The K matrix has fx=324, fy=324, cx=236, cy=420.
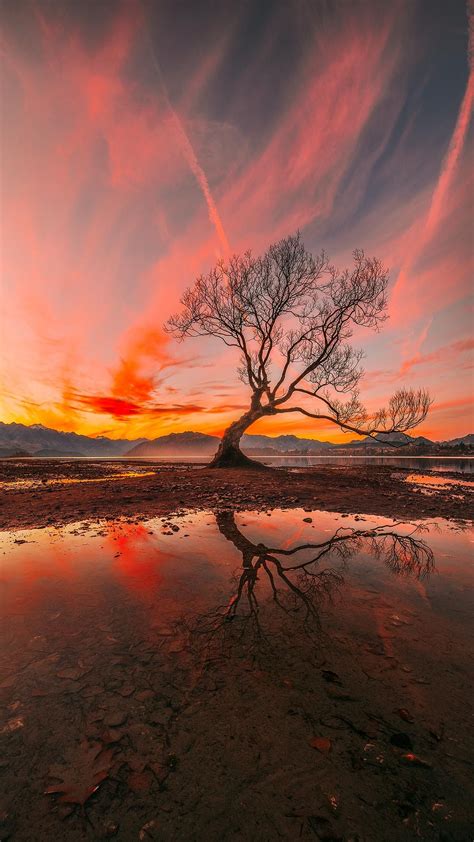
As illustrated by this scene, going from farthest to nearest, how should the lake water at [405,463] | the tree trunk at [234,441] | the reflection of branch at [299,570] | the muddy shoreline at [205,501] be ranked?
the lake water at [405,463], the tree trunk at [234,441], the muddy shoreline at [205,501], the reflection of branch at [299,570]

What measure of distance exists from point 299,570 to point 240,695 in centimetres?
242

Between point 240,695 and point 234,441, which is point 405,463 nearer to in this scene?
point 234,441

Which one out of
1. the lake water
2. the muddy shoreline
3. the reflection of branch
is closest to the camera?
the reflection of branch

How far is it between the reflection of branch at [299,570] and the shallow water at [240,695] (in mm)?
36

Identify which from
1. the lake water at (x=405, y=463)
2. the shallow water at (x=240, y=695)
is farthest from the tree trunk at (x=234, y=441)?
the shallow water at (x=240, y=695)

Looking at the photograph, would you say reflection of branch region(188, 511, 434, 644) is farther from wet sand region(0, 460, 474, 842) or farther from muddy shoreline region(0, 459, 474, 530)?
muddy shoreline region(0, 459, 474, 530)

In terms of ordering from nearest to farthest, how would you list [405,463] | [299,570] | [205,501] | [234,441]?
[299,570] → [205,501] → [234,441] → [405,463]

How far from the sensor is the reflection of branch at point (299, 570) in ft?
10.2

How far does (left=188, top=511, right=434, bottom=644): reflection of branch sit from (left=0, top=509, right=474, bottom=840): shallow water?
36mm

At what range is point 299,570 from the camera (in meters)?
Answer: 4.43

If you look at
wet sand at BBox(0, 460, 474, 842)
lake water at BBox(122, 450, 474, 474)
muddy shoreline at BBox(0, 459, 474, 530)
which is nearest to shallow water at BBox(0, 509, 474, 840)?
wet sand at BBox(0, 460, 474, 842)

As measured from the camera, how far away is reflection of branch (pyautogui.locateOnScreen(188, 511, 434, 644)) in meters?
3.11

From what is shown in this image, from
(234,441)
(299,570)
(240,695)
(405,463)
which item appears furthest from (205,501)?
(405,463)

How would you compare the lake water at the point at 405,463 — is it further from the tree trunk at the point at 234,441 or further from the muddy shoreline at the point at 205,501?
the muddy shoreline at the point at 205,501
